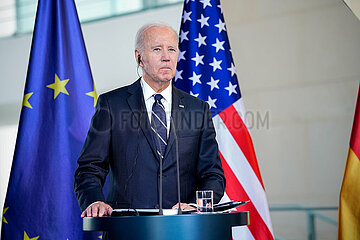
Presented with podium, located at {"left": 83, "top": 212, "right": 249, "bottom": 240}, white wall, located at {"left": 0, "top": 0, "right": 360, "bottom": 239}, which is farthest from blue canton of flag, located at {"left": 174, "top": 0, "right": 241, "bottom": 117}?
podium, located at {"left": 83, "top": 212, "right": 249, "bottom": 240}

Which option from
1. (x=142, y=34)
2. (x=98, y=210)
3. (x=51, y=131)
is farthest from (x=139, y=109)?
(x=51, y=131)

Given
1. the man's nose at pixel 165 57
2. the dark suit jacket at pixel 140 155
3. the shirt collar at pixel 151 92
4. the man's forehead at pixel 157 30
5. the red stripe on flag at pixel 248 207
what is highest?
the man's forehead at pixel 157 30

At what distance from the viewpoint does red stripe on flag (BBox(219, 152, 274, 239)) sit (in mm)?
3047

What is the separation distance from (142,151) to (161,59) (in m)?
0.43

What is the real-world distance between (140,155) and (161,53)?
1.57ft

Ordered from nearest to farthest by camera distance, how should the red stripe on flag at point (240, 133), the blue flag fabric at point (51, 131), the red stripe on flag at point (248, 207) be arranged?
the blue flag fabric at point (51, 131)
the red stripe on flag at point (248, 207)
the red stripe on flag at point (240, 133)

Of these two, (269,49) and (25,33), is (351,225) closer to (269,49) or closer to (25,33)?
(269,49)

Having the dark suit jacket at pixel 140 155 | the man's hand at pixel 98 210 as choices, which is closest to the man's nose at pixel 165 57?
the dark suit jacket at pixel 140 155

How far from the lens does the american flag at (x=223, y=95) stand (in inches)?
121

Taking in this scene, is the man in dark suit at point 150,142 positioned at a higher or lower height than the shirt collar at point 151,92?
lower

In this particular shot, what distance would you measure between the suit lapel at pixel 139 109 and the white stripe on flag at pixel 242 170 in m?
1.06

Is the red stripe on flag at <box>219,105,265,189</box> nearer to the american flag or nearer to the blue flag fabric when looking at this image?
the american flag

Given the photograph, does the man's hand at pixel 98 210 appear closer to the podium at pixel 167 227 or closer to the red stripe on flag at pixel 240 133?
the podium at pixel 167 227

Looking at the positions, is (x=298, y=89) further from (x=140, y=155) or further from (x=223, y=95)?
(x=140, y=155)
